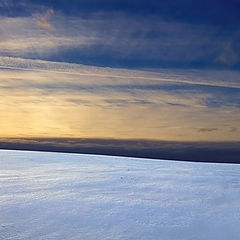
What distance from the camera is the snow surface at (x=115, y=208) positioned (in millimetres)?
16328

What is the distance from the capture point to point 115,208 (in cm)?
2208

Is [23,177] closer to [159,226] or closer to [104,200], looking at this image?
[104,200]

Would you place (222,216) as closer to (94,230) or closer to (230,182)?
(94,230)

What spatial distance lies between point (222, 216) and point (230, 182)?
15.5 m

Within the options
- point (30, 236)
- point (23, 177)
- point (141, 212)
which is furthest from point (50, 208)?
point (23, 177)

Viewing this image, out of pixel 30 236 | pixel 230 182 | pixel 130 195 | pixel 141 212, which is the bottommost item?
pixel 30 236

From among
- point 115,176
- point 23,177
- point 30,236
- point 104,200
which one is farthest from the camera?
point 115,176

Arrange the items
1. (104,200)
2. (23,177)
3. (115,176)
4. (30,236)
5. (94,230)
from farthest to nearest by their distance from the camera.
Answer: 1. (115,176)
2. (23,177)
3. (104,200)
4. (94,230)
5. (30,236)

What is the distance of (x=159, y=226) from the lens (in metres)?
17.6

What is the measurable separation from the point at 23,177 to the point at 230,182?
14.8m

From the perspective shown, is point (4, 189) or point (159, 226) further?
point (4, 189)

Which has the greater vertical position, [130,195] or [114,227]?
[130,195]

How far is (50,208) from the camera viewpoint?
21.2 metres

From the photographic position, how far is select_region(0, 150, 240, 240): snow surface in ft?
53.6
